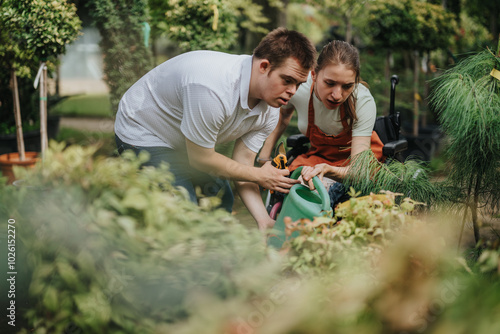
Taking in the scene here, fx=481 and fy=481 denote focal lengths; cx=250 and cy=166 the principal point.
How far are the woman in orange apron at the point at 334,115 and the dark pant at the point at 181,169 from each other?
16.4 inches

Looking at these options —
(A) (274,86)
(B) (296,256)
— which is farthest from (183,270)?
(A) (274,86)

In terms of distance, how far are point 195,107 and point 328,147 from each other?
3.47ft

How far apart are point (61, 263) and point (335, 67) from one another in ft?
5.41

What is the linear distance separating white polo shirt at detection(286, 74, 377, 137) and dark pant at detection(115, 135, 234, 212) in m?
0.63

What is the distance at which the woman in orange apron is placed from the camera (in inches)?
96.4

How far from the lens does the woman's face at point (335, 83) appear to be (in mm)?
2428

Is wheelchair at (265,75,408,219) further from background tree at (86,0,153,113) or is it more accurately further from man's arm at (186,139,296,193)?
background tree at (86,0,153,113)

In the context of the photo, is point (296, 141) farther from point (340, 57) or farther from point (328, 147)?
point (340, 57)

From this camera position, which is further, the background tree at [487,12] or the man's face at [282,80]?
the background tree at [487,12]

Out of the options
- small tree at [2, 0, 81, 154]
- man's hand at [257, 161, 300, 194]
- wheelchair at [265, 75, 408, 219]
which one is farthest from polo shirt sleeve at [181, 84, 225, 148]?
small tree at [2, 0, 81, 154]

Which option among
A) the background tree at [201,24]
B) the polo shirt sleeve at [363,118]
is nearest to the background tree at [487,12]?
the background tree at [201,24]

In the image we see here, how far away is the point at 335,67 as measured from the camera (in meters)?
2.43

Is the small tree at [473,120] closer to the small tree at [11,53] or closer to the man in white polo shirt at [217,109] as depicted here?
the man in white polo shirt at [217,109]

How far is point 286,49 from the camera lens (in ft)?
6.70
